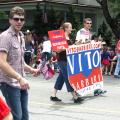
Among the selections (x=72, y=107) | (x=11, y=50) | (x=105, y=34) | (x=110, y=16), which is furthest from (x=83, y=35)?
(x=105, y=34)

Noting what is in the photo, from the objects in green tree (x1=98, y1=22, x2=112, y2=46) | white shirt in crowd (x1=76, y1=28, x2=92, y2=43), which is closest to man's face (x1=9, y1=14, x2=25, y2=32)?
white shirt in crowd (x1=76, y1=28, x2=92, y2=43)

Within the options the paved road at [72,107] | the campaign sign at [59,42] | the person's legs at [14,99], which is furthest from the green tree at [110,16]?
the person's legs at [14,99]

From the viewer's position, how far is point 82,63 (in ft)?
34.8

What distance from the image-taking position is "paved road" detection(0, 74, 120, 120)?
8.50m

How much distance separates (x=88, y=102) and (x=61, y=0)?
65.1ft

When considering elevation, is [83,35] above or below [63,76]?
above

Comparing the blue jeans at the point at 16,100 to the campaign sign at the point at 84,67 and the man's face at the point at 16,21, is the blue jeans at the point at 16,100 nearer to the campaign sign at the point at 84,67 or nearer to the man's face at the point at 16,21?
the man's face at the point at 16,21

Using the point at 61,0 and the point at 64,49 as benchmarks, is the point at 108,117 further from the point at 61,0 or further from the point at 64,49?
the point at 61,0

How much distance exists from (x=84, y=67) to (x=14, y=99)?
5412 millimetres

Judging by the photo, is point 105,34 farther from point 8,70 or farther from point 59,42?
point 8,70

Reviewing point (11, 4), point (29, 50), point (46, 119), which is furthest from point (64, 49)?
point (11, 4)

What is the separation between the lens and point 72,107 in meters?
9.51

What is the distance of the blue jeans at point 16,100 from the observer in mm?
5359

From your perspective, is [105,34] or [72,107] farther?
[105,34]
